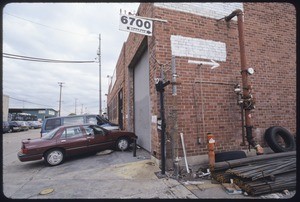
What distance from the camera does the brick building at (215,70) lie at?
5.88 m

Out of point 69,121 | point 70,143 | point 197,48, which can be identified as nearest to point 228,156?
point 197,48

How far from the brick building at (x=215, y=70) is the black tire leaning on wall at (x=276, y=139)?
29 cm

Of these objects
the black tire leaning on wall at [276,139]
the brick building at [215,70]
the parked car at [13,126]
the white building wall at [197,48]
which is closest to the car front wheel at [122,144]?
the brick building at [215,70]

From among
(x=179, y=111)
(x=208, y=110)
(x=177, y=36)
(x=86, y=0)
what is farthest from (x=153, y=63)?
(x=86, y=0)

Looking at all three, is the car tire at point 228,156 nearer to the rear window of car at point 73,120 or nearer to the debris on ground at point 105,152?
the debris on ground at point 105,152

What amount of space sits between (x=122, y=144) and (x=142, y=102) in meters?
2.12

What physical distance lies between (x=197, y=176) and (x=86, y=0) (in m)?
4.58

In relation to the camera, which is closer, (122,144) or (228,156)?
(228,156)

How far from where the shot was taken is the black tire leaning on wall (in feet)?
20.5

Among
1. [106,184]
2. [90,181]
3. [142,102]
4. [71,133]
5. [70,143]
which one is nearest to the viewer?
[106,184]

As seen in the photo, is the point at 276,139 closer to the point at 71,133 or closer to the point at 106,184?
the point at 106,184

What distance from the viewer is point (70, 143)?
7.68 m

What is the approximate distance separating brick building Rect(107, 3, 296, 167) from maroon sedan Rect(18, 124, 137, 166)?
2667mm

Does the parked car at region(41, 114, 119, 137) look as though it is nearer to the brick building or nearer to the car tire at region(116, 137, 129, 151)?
the car tire at region(116, 137, 129, 151)
